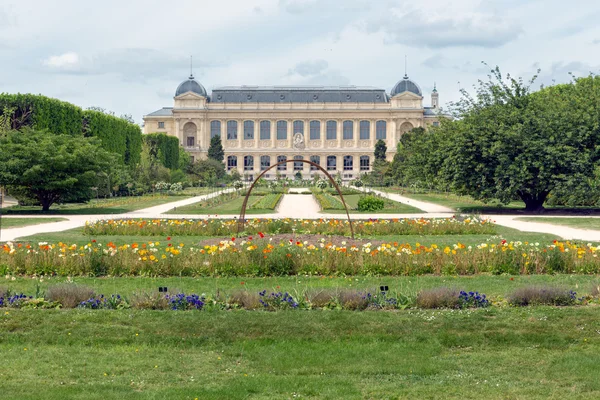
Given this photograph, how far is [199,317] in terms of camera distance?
366 inches

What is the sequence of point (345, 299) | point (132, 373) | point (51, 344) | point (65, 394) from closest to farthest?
point (65, 394)
point (132, 373)
point (51, 344)
point (345, 299)

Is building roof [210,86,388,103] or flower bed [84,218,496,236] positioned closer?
flower bed [84,218,496,236]

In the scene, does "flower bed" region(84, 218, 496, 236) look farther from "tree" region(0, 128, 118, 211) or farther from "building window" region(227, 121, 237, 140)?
"building window" region(227, 121, 237, 140)

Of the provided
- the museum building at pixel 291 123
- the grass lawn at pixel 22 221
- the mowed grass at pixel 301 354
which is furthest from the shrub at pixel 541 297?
the museum building at pixel 291 123

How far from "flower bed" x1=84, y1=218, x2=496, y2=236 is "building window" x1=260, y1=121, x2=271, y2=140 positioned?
8782 cm

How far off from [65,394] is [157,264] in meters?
6.57

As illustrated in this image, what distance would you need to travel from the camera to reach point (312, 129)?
359 feet

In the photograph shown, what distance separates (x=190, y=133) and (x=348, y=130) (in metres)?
21.2

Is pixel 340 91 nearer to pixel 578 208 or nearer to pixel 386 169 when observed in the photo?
pixel 386 169

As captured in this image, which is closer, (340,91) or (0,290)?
(0,290)

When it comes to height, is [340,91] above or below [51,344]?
above

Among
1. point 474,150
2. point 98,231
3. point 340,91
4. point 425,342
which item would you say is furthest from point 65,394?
point 340,91

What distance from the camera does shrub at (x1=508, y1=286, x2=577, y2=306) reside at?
1020 cm

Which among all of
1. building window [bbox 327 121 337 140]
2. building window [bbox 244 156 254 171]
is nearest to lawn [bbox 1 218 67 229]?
building window [bbox 244 156 254 171]
